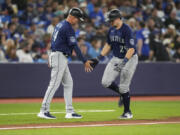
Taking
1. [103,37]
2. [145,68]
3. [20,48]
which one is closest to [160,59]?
[145,68]

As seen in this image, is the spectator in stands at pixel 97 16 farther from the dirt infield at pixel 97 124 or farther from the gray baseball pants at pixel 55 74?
the dirt infield at pixel 97 124

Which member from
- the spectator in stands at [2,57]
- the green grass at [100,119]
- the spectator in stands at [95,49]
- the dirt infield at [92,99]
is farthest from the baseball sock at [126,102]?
the spectator in stands at [95,49]

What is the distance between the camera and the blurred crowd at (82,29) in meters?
17.3

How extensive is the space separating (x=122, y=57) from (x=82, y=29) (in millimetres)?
8707

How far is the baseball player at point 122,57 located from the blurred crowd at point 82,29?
6.29 meters

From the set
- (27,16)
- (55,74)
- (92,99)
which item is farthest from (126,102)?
(27,16)

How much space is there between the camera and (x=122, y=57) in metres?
10.8

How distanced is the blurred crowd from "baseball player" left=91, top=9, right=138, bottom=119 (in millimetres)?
6293

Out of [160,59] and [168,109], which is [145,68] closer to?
[160,59]

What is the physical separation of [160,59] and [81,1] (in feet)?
14.9

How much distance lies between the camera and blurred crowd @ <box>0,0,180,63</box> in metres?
17.3

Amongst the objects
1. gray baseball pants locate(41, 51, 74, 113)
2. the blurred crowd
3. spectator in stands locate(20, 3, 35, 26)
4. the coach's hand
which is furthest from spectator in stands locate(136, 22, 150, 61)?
gray baseball pants locate(41, 51, 74, 113)

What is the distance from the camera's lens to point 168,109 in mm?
12859

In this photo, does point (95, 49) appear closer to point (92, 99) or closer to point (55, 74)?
point (92, 99)
